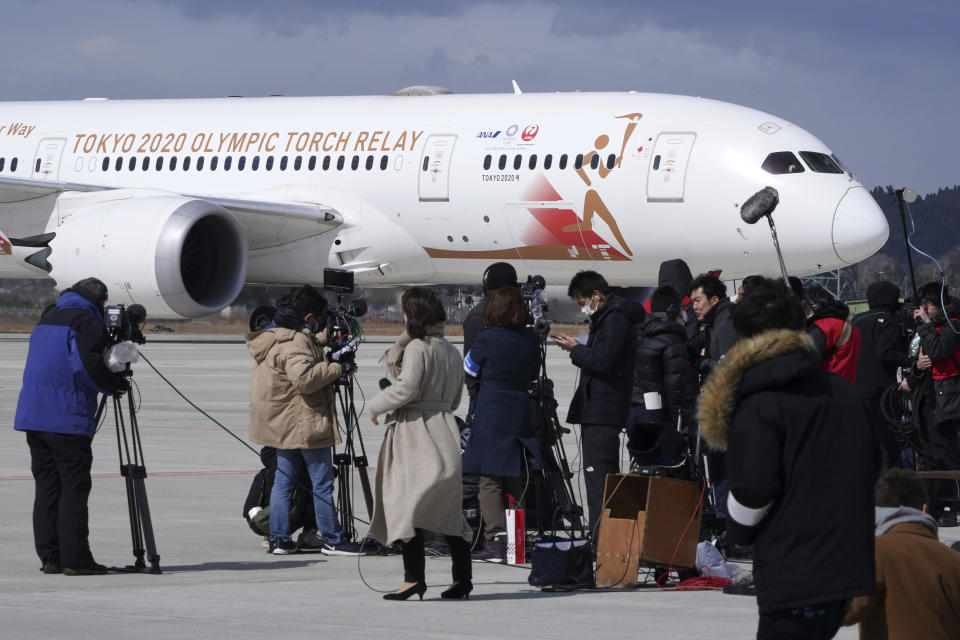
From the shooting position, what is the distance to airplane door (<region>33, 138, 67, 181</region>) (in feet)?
86.2

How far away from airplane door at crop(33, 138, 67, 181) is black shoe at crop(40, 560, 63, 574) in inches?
768

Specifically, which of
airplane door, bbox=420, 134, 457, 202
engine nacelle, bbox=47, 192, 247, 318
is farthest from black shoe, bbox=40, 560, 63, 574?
airplane door, bbox=420, 134, 457, 202

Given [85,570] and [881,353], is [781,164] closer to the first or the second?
[881,353]

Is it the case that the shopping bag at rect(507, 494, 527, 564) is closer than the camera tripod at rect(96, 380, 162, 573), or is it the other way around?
the camera tripod at rect(96, 380, 162, 573)

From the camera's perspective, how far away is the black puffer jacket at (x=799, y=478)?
4.39m

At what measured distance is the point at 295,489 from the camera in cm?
855

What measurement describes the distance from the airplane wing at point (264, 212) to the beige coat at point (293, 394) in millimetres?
14954

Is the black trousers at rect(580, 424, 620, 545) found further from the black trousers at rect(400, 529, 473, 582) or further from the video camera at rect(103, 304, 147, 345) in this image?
the video camera at rect(103, 304, 147, 345)

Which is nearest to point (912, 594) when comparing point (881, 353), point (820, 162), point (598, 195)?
point (881, 353)

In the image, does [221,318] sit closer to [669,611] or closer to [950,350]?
[950,350]

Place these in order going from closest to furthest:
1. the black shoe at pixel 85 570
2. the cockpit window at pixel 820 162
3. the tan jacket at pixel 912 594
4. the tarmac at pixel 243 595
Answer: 1. the tan jacket at pixel 912 594
2. the tarmac at pixel 243 595
3. the black shoe at pixel 85 570
4. the cockpit window at pixel 820 162

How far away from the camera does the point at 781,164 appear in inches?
816

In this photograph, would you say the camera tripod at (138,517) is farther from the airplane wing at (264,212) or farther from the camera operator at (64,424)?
the airplane wing at (264,212)

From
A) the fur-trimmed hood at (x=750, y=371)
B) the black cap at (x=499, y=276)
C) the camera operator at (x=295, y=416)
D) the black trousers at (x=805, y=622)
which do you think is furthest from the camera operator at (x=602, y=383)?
the black trousers at (x=805, y=622)
